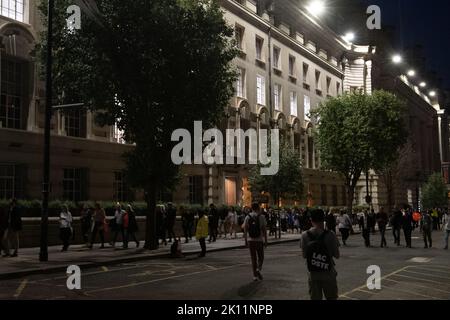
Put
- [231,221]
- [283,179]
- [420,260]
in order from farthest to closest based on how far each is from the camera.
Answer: [283,179] → [231,221] → [420,260]

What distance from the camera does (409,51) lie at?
382 feet

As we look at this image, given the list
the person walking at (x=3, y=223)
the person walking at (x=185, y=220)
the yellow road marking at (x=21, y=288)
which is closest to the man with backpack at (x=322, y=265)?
the yellow road marking at (x=21, y=288)

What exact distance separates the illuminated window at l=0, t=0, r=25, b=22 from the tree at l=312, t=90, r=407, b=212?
Result: 83.2ft

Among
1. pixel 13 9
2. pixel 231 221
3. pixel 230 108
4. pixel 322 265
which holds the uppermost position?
pixel 13 9

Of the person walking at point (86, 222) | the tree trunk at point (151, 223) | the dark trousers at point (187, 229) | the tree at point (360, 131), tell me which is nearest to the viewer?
the tree trunk at point (151, 223)

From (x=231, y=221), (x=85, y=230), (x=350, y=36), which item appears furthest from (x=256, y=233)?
(x=350, y=36)

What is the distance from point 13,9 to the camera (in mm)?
24328

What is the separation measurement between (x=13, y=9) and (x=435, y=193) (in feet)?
236

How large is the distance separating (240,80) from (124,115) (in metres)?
19.9

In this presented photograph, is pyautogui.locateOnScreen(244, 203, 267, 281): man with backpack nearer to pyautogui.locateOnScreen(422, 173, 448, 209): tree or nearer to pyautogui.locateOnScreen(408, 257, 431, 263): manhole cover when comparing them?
pyautogui.locateOnScreen(408, 257, 431, 263): manhole cover

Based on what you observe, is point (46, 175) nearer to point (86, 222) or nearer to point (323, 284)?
point (86, 222)

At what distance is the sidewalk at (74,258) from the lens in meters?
15.2

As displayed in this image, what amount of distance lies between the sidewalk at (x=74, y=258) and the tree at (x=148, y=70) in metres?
1.69

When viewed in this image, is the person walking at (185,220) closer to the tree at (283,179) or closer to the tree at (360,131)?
the tree at (283,179)
